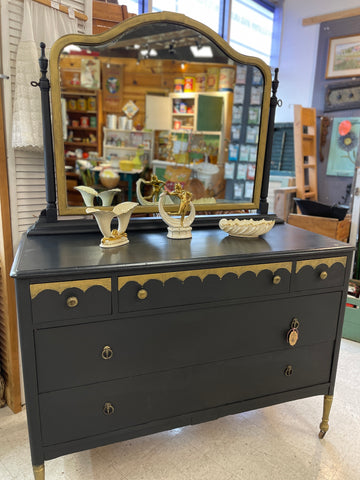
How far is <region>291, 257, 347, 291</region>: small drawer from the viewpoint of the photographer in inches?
64.3

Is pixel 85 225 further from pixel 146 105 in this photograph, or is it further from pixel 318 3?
pixel 318 3

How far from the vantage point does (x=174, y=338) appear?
148 cm

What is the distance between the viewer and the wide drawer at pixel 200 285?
1.36 meters

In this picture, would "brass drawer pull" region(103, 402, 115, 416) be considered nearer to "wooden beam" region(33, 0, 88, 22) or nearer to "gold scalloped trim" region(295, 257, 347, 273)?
"gold scalloped trim" region(295, 257, 347, 273)

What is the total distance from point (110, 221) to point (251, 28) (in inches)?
116

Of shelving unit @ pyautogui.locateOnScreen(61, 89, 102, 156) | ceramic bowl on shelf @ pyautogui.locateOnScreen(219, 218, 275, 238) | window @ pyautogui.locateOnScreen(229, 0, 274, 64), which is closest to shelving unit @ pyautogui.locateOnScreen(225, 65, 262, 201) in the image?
ceramic bowl on shelf @ pyautogui.locateOnScreen(219, 218, 275, 238)

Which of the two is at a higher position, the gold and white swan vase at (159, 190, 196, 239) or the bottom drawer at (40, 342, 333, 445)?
the gold and white swan vase at (159, 190, 196, 239)

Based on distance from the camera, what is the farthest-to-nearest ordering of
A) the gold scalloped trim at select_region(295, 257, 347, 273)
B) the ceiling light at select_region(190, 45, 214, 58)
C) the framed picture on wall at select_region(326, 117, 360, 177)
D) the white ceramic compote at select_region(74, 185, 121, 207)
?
the framed picture on wall at select_region(326, 117, 360, 177) → the ceiling light at select_region(190, 45, 214, 58) → the white ceramic compote at select_region(74, 185, 121, 207) → the gold scalloped trim at select_region(295, 257, 347, 273)

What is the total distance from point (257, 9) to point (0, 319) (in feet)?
11.5

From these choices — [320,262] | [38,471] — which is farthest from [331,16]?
[38,471]

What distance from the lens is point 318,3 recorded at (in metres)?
3.60

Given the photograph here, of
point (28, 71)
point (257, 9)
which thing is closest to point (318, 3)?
point (257, 9)

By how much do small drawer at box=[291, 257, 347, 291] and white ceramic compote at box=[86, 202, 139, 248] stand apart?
2.48ft

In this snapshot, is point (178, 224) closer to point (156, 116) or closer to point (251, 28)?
point (156, 116)
